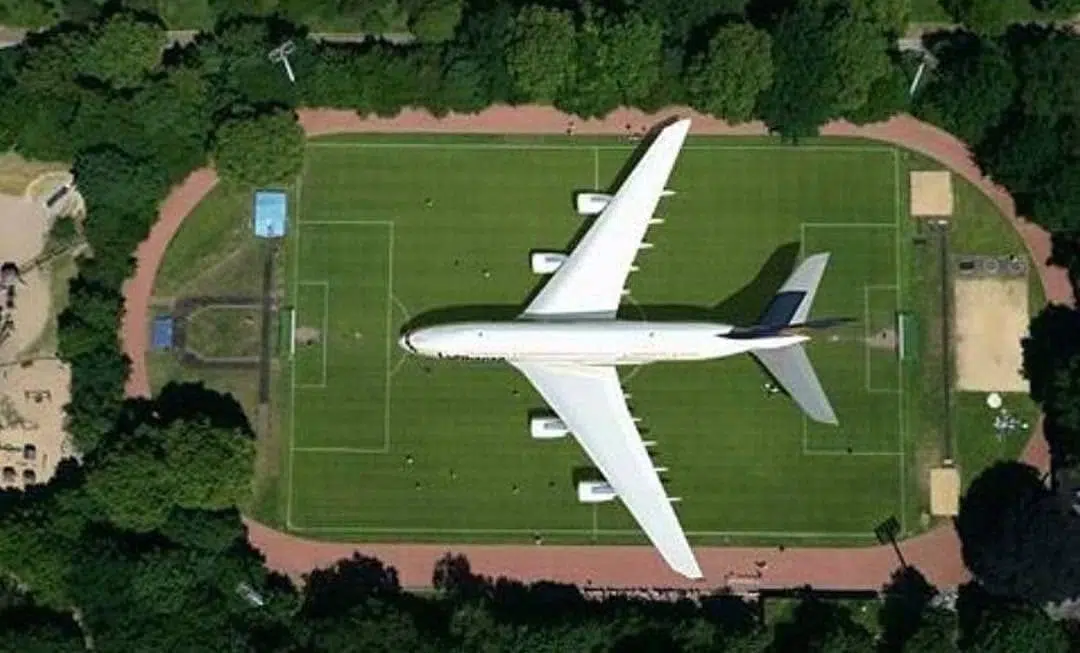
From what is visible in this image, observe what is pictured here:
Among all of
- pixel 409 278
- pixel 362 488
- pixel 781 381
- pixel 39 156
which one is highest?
pixel 39 156

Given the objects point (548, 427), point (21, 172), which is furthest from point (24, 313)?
point (548, 427)

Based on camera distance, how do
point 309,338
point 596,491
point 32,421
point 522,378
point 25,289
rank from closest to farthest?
point 596,491, point 32,421, point 522,378, point 309,338, point 25,289

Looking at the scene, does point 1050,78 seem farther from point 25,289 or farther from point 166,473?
point 25,289

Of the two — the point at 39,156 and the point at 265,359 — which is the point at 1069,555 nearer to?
the point at 265,359

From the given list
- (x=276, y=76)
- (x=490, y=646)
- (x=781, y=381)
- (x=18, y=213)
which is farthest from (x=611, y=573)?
(x=18, y=213)

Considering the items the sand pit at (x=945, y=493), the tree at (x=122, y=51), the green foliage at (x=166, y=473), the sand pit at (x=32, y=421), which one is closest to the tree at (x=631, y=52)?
the tree at (x=122, y=51)

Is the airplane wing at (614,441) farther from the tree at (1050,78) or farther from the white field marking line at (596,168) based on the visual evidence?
the tree at (1050,78)

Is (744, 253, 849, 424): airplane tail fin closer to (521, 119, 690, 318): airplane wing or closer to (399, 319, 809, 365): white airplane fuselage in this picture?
(399, 319, 809, 365): white airplane fuselage
